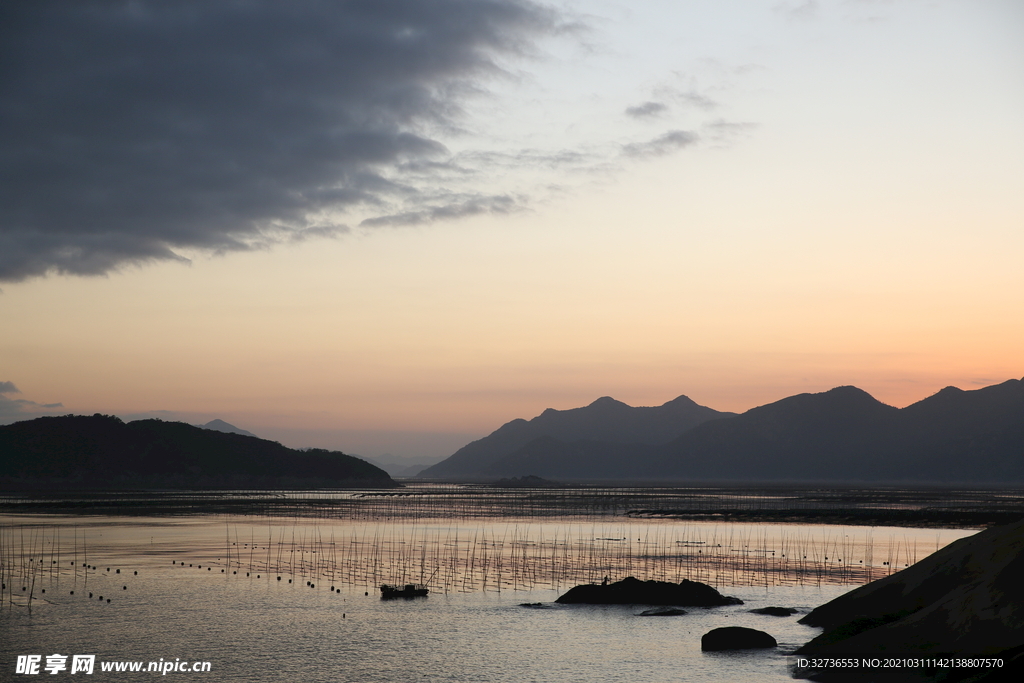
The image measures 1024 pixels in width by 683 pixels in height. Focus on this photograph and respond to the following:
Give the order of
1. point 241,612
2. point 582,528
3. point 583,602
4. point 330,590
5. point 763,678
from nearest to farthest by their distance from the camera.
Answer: point 763,678
point 241,612
point 583,602
point 330,590
point 582,528

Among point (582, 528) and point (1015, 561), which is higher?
point (1015, 561)

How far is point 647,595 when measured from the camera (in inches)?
1718

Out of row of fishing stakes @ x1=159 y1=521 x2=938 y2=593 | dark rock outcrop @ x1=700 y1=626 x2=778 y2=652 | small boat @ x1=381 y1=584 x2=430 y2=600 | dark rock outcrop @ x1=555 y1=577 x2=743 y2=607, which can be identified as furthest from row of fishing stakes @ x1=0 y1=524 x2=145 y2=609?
dark rock outcrop @ x1=700 y1=626 x2=778 y2=652

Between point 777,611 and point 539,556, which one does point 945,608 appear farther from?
point 539,556

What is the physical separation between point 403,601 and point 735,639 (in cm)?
1983

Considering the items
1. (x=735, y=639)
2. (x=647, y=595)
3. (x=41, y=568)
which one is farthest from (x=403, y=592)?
(x=41, y=568)

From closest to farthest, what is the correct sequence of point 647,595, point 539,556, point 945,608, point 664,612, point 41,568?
point 945,608
point 664,612
point 647,595
point 41,568
point 539,556

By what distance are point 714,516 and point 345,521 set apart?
5364 centimetres

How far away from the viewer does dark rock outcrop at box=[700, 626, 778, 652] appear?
3222cm

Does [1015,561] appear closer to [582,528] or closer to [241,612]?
[241,612]

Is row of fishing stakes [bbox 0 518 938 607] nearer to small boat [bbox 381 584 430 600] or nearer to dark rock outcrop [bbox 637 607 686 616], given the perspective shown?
small boat [bbox 381 584 430 600]

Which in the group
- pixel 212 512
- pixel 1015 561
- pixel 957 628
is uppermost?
pixel 1015 561

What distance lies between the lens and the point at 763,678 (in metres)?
28.0

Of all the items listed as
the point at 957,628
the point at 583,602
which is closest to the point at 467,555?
the point at 583,602
